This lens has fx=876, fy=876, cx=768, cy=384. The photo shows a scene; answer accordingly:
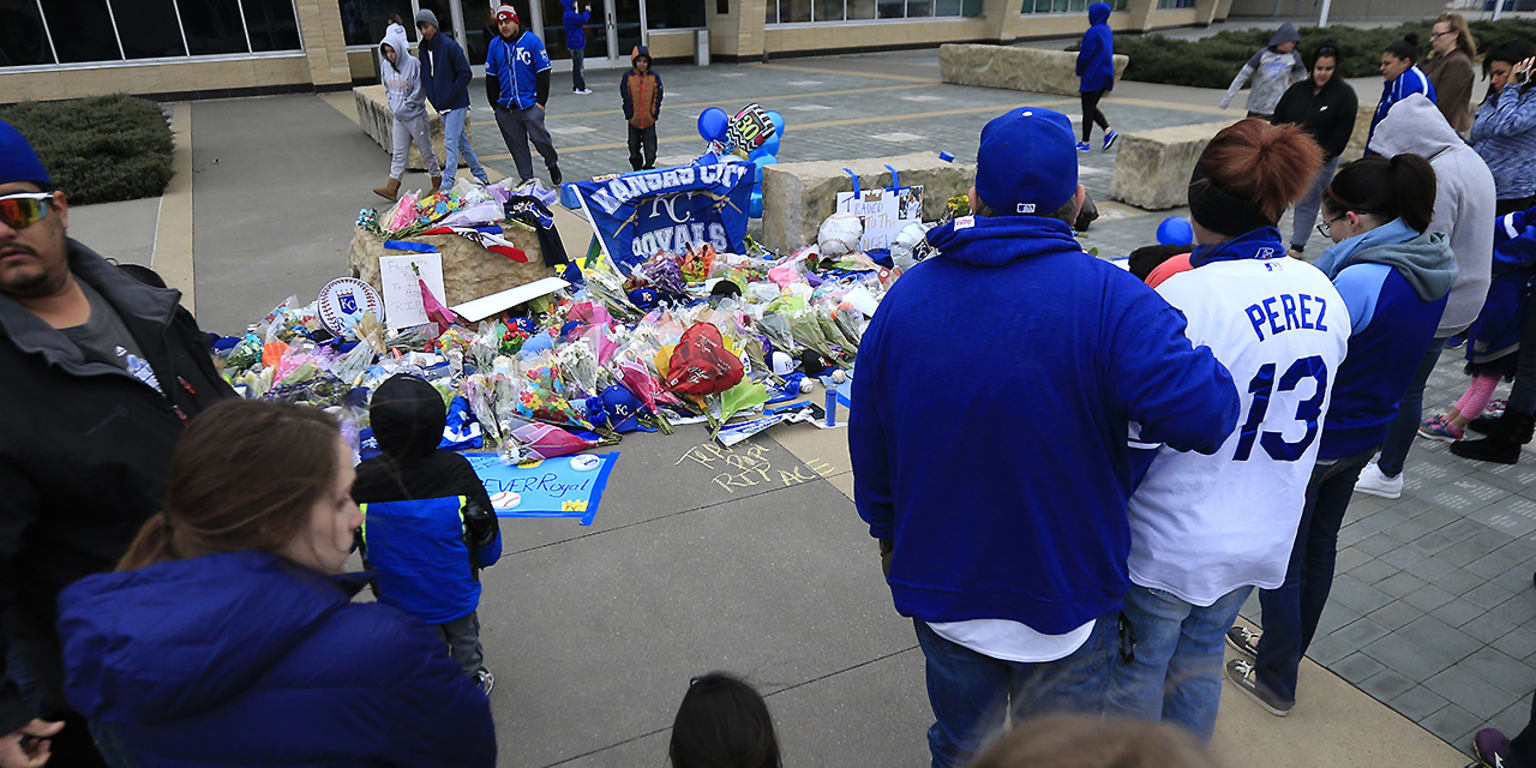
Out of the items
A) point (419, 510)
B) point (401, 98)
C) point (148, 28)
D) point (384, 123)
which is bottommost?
point (384, 123)

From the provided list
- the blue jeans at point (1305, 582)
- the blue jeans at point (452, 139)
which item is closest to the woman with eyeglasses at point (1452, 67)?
the blue jeans at point (1305, 582)

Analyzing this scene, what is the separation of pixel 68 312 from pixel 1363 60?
25796mm

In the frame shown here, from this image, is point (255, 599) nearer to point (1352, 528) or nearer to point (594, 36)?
point (1352, 528)

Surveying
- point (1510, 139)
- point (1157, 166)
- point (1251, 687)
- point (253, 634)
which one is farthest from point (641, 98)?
point (253, 634)

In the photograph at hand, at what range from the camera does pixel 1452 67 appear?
7.29 metres

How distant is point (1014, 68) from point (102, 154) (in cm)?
1692

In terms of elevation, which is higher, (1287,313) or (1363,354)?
(1287,313)

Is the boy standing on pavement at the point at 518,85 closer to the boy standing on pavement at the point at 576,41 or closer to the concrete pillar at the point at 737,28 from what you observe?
the boy standing on pavement at the point at 576,41

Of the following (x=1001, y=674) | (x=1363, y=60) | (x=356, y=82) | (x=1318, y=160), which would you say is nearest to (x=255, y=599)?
(x=1001, y=674)

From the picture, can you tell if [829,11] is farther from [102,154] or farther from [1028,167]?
[1028,167]

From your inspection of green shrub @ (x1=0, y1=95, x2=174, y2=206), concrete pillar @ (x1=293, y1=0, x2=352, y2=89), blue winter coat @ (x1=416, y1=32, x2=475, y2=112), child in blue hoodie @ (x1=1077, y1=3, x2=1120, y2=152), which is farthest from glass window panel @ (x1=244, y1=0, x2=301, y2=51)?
child in blue hoodie @ (x1=1077, y1=3, x2=1120, y2=152)

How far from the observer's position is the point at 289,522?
142 cm

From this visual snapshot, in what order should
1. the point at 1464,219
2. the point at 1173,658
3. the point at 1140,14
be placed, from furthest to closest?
the point at 1140,14 < the point at 1464,219 < the point at 1173,658

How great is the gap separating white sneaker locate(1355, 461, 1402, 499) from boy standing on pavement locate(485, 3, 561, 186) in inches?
Result: 353
